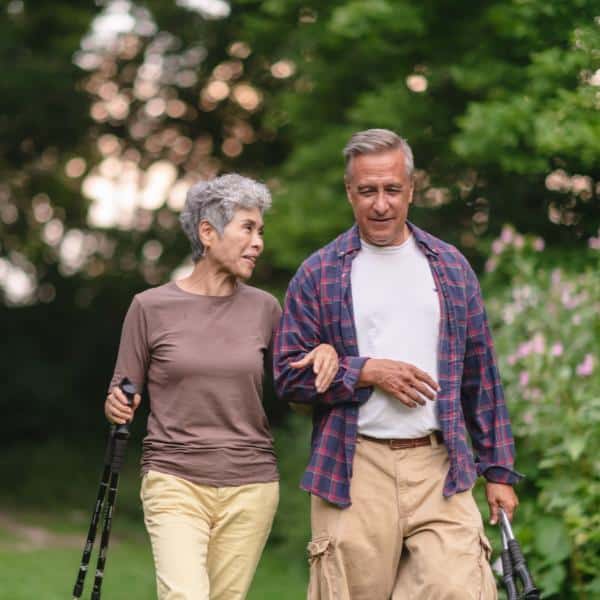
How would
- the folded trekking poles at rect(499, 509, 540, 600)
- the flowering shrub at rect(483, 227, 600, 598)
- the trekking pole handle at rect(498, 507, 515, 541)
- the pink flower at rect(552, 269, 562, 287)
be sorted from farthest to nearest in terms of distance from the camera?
the pink flower at rect(552, 269, 562, 287) → the flowering shrub at rect(483, 227, 600, 598) → the trekking pole handle at rect(498, 507, 515, 541) → the folded trekking poles at rect(499, 509, 540, 600)

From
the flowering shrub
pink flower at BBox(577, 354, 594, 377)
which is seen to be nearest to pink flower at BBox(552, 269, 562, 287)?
the flowering shrub

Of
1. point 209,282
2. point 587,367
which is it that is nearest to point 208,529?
point 209,282

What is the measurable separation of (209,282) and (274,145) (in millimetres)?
12411

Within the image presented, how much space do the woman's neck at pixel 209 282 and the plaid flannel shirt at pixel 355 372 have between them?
39cm

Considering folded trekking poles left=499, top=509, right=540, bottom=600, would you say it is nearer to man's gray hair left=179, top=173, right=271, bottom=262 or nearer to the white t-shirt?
the white t-shirt

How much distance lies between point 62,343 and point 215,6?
25.8ft

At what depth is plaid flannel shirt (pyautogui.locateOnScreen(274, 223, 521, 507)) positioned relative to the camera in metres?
4.04

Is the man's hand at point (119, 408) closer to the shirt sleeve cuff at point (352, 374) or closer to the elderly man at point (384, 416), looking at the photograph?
the elderly man at point (384, 416)

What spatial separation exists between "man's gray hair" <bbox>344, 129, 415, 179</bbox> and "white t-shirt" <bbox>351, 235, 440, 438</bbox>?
0.37m

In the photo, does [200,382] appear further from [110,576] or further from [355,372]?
[110,576]

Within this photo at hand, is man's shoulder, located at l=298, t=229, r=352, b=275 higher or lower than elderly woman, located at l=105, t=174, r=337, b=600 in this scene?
higher

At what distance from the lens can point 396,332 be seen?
406cm

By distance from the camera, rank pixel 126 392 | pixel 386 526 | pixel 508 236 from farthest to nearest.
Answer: pixel 508 236 → pixel 126 392 → pixel 386 526

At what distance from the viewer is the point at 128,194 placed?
1848 cm
